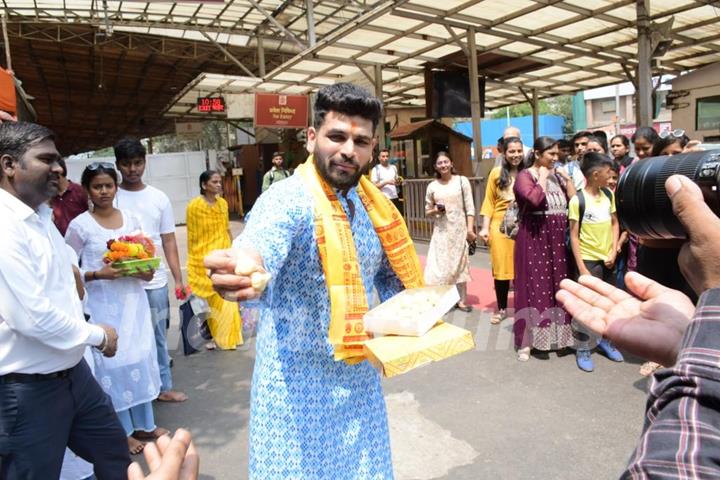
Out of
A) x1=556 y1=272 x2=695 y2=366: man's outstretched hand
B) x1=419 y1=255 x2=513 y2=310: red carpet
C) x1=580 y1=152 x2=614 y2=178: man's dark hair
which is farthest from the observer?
x1=419 y1=255 x2=513 y2=310: red carpet

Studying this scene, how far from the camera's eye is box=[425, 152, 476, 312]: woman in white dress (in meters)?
5.23

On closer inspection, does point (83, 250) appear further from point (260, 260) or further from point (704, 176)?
point (704, 176)

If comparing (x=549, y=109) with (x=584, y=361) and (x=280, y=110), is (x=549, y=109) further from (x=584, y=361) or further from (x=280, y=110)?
(x=584, y=361)

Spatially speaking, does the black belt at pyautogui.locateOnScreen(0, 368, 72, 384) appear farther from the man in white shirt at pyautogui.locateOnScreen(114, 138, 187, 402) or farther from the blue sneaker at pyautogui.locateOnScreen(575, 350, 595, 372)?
the blue sneaker at pyautogui.locateOnScreen(575, 350, 595, 372)

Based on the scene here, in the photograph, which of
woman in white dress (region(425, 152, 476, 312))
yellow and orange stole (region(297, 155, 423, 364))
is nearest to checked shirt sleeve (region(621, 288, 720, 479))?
yellow and orange stole (region(297, 155, 423, 364))

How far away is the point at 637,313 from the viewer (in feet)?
3.51

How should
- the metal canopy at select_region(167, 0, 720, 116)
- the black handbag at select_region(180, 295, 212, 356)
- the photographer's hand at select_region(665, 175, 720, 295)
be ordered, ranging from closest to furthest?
the photographer's hand at select_region(665, 175, 720, 295) < the black handbag at select_region(180, 295, 212, 356) < the metal canopy at select_region(167, 0, 720, 116)

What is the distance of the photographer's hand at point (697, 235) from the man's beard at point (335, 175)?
0.97 meters

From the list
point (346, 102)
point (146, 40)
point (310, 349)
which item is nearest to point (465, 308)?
point (310, 349)

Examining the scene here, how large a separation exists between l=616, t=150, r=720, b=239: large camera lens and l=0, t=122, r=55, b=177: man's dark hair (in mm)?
1979

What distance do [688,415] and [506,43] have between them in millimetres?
8879

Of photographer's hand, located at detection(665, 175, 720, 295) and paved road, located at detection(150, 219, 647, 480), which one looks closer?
photographer's hand, located at detection(665, 175, 720, 295)

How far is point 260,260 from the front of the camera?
1.38 m

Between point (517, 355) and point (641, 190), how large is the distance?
3.19m
